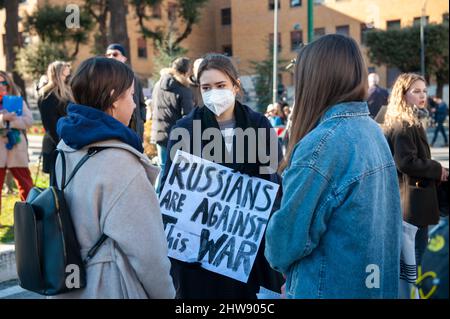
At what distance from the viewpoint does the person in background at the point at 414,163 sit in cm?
387

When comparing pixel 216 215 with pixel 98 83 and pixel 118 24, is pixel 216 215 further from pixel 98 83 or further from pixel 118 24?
pixel 118 24

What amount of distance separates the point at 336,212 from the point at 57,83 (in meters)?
4.81

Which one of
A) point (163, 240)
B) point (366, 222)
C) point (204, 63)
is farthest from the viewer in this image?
point (204, 63)

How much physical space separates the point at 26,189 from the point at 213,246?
3969 millimetres

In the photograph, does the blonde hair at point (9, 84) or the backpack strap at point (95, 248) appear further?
the blonde hair at point (9, 84)

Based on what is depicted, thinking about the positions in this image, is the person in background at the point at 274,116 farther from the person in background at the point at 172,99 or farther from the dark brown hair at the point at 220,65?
the dark brown hair at the point at 220,65

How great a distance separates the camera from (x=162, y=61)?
23781 millimetres

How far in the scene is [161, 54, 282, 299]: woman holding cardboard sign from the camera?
3.06 metres

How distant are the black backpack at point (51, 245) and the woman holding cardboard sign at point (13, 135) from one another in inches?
174

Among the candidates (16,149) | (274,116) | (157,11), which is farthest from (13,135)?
(157,11)

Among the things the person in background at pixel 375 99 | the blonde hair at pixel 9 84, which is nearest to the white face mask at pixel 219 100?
the blonde hair at pixel 9 84
